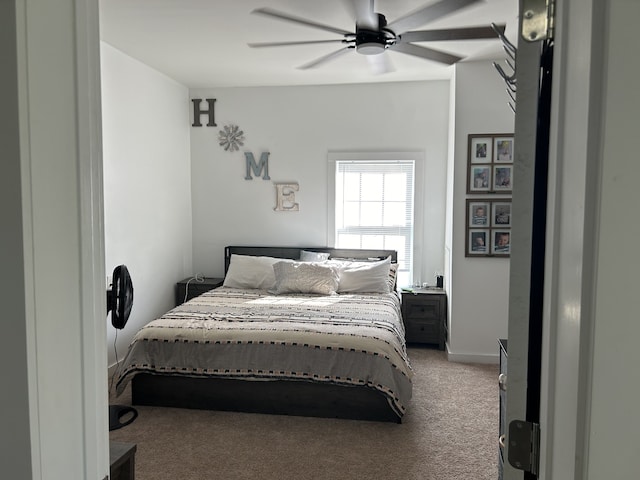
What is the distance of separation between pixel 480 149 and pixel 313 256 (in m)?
1.97

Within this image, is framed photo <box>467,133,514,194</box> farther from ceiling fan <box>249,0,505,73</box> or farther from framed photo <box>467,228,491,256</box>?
ceiling fan <box>249,0,505,73</box>

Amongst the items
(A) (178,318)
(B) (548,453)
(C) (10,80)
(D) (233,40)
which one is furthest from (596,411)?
(D) (233,40)

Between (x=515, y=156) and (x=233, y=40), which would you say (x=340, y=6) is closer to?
(x=233, y=40)

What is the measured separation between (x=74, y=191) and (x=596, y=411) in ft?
3.38

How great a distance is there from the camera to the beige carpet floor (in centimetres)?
285

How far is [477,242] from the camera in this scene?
4754 mm

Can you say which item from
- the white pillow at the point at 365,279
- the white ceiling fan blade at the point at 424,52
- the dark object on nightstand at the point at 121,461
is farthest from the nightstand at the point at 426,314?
the dark object on nightstand at the point at 121,461

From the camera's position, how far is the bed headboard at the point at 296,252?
545 cm

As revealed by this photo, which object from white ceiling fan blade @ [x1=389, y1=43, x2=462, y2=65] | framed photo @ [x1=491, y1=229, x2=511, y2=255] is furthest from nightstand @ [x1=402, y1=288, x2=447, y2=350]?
white ceiling fan blade @ [x1=389, y1=43, x2=462, y2=65]

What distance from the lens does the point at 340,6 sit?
126 inches

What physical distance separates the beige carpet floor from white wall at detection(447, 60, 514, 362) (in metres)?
0.95

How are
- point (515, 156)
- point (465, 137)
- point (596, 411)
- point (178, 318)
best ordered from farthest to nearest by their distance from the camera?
point (465, 137)
point (178, 318)
point (515, 156)
point (596, 411)

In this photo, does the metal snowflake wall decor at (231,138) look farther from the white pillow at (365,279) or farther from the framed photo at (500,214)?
the framed photo at (500,214)

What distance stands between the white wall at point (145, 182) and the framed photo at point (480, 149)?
3.02 m
